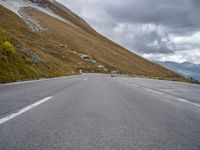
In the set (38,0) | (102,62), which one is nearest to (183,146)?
(102,62)

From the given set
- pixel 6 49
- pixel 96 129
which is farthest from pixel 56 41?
pixel 96 129

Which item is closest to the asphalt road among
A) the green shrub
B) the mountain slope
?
the green shrub

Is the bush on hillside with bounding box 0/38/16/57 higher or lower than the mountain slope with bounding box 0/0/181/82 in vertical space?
lower

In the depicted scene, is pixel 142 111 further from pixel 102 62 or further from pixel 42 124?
pixel 102 62

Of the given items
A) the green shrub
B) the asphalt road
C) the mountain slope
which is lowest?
the asphalt road

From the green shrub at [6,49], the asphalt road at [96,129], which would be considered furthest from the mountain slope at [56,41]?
the asphalt road at [96,129]

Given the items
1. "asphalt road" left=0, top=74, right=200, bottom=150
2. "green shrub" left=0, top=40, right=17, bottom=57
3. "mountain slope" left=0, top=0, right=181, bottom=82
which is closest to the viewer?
"asphalt road" left=0, top=74, right=200, bottom=150

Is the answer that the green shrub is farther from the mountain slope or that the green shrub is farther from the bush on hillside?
the mountain slope

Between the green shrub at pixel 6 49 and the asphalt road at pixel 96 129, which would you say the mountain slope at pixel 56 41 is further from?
the asphalt road at pixel 96 129

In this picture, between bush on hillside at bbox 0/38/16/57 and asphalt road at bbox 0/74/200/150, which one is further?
bush on hillside at bbox 0/38/16/57

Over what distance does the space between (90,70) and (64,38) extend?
27.3 metres

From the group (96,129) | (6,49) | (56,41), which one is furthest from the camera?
(56,41)

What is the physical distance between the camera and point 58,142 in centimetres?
383

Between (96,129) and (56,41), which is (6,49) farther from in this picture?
(56,41)
